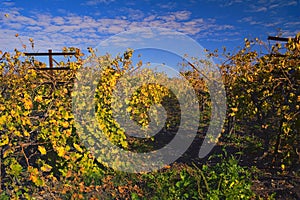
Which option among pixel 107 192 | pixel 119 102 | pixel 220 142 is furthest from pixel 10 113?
pixel 220 142

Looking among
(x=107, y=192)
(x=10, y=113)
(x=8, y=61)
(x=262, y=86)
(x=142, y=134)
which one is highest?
(x=8, y=61)

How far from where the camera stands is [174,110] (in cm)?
1173

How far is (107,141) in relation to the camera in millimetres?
5207

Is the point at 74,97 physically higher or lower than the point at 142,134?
higher

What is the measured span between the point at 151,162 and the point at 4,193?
8.25 feet

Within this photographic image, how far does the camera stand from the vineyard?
4168mm

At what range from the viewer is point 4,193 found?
4.41 metres

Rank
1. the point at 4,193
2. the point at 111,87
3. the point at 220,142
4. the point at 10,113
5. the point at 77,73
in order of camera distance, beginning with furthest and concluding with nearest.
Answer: the point at 220,142 < the point at 111,87 < the point at 77,73 < the point at 4,193 < the point at 10,113

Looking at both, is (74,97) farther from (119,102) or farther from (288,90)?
(288,90)

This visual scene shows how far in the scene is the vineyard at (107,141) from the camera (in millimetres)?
4168

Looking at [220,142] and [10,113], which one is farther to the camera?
[220,142]

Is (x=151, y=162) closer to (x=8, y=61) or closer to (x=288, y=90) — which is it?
(x=288, y=90)

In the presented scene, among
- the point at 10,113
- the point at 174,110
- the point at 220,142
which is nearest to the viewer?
the point at 10,113

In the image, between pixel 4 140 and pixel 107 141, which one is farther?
pixel 107 141
